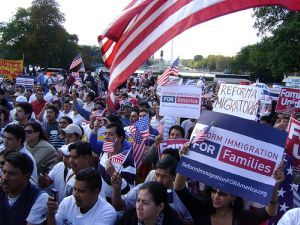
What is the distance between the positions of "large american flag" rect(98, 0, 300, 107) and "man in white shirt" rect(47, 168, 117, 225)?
170 cm

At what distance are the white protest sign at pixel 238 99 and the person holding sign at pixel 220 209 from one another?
221 cm

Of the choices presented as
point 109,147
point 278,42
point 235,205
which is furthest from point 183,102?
point 278,42

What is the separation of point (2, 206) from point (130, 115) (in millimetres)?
5988

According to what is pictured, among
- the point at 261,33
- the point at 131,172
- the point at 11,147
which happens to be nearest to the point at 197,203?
the point at 131,172

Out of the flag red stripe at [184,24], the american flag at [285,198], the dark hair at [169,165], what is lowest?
the american flag at [285,198]

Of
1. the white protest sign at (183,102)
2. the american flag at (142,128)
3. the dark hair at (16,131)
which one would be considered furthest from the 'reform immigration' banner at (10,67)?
the dark hair at (16,131)

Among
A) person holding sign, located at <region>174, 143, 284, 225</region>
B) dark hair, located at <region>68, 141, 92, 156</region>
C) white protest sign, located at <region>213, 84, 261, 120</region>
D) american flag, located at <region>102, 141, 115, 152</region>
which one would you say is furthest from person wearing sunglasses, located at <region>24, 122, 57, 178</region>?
white protest sign, located at <region>213, 84, 261, 120</region>

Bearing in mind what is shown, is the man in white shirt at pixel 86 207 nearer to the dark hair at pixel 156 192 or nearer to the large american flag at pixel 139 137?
the dark hair at pixel 156 192

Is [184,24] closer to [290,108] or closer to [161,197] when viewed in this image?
[161,197]

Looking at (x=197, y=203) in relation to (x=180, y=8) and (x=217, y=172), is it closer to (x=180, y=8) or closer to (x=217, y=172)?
(x=217, y=172)

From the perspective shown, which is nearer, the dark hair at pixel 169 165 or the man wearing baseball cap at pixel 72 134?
the dark hair at pixel 169 165

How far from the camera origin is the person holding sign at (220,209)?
3667mm

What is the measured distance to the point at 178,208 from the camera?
13.9ft

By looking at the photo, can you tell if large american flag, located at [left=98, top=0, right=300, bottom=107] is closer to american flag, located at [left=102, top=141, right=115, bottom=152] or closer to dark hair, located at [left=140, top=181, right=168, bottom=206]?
american flag, located at [left=102, top=141, right=115, bottom=152]
